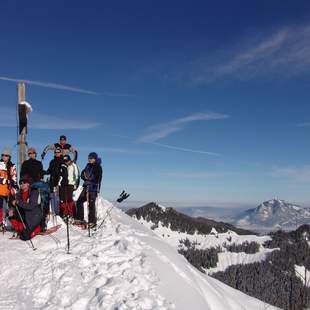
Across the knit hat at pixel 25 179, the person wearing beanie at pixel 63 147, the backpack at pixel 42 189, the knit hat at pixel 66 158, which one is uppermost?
the person wearing beanie at pixel 63 147

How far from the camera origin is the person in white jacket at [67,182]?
51.8 feet

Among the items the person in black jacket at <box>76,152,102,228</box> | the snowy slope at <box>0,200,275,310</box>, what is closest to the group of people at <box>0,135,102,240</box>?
the person in black jacket at <box>76,152,102,228</box>

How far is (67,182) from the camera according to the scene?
1590 cm

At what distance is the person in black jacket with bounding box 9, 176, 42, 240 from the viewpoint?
13.5 metres

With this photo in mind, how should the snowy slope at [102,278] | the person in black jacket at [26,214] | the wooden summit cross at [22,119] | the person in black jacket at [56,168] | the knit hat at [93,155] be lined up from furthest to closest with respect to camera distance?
the wooden summit cross at [22,119] → the person in black jacket at [56,168] → the knit hat at [93,155] → the person in black jacket at [26,214] → the snowy slope at [102,278]

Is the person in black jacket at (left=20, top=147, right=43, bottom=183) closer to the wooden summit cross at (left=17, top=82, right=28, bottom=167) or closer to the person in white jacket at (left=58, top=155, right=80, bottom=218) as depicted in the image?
the person in white jacket at (left=58, top=155, right=80, bottom=218)

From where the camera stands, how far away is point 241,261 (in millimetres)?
189875

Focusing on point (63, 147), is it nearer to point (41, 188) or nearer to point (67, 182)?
point (67, 182)

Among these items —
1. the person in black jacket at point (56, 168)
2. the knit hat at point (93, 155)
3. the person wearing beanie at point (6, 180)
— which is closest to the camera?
the person wearing beanie at point (6, 180)

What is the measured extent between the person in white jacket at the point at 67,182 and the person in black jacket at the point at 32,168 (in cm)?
100

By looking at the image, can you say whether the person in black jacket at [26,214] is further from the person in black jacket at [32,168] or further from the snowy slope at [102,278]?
the person in black jacket at [32,168]

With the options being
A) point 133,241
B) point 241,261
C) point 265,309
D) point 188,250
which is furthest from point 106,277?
point 241,261

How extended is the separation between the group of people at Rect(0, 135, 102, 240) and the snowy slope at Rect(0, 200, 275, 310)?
981 mm

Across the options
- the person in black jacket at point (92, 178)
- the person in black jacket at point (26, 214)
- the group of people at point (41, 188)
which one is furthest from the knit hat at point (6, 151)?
the person in black jacket at point (92, 178)
